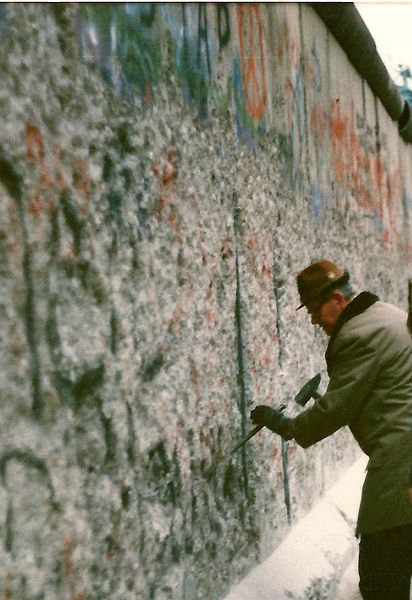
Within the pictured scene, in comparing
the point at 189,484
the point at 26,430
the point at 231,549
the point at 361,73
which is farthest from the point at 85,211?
the point at 361,73

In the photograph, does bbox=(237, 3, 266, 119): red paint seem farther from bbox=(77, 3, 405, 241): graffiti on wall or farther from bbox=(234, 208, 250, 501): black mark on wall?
bbox=(234, 208, 250, 501): black mark on wall

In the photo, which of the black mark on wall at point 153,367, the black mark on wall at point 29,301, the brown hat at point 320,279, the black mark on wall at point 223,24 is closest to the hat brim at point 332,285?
the brown hat at point 320,279

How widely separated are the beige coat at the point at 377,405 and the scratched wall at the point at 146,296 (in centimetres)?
39

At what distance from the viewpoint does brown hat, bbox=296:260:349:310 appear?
246cm

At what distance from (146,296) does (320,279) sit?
706 millimetres

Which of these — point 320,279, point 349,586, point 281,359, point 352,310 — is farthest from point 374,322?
point 349,586

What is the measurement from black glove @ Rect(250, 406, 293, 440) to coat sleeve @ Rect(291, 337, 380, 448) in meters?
0.09

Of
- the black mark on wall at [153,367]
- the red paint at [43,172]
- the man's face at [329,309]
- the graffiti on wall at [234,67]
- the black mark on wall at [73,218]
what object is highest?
the graffiti on wall at [234,67]

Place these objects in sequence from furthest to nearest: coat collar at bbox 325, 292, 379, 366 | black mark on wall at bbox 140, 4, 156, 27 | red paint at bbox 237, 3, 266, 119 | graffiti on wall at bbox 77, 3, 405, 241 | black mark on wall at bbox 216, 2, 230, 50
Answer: red paint at bbox 237, 3, 266, 119
black mark on wall at bbox 216, 2, 230, 50
coat collar at bbox 325, 292, 379, 366
black mark on wall at bbox 140, 4, 156, 27
graffiti on wall at bbox 77, 3, 405, 241

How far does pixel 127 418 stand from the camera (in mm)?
1906

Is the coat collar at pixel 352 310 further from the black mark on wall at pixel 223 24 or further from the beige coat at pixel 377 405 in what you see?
the black mark on wall at pixel 223 24

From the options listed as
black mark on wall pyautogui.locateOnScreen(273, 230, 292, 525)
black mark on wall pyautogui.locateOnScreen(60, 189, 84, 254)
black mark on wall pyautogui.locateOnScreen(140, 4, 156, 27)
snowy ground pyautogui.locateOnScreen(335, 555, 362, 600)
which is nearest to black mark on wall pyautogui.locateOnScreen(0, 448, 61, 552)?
black mark on wall pyautogui.locateOnScreen(60, 189, 84, 254)

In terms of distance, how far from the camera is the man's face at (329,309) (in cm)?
249

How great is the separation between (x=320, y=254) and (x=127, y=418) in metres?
2.29
